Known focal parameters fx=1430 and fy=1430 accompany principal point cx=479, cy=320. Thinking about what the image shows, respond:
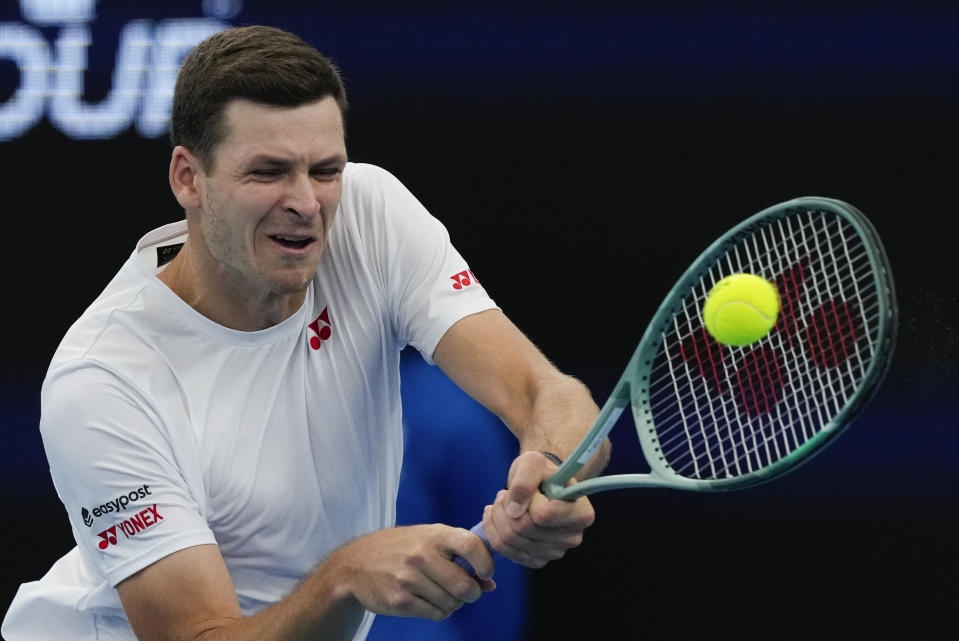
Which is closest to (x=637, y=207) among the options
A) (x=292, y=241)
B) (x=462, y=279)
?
(x=462, y=279)

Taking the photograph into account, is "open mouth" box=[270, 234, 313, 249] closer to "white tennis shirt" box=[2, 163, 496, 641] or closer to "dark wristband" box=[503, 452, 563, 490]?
"white tennis shirt" box=[2, 163, 496, 641]

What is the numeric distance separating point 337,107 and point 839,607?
1.71 metres

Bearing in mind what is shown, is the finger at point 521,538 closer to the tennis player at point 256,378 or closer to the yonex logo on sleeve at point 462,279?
the tennis player at point 256,378

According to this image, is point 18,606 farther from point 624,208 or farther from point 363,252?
point 624,208

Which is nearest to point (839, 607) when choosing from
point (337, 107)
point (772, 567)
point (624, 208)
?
point (772, 567)

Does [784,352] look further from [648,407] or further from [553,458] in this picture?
[553,458]

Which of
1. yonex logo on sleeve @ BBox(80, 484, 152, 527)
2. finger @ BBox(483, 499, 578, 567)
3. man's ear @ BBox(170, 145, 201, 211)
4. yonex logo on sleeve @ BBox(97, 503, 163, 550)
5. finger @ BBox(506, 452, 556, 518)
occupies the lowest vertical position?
yonex logo on sleeve @ BBox(97, 503, 163, 550)

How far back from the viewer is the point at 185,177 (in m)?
2.38

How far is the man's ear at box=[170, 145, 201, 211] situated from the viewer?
7.76 feet

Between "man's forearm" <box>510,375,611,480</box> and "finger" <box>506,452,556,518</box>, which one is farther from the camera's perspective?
"man's forearm" <box>510,375,611,480</box>

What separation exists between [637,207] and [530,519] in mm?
1475

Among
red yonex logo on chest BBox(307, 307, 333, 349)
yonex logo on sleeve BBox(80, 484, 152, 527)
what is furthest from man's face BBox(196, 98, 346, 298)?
yonex logo on sleeve BBox(80, 484, 152, 527)

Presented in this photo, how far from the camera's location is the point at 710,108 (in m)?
3.18

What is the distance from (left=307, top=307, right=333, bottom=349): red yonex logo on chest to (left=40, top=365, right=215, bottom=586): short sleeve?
1.03ft
